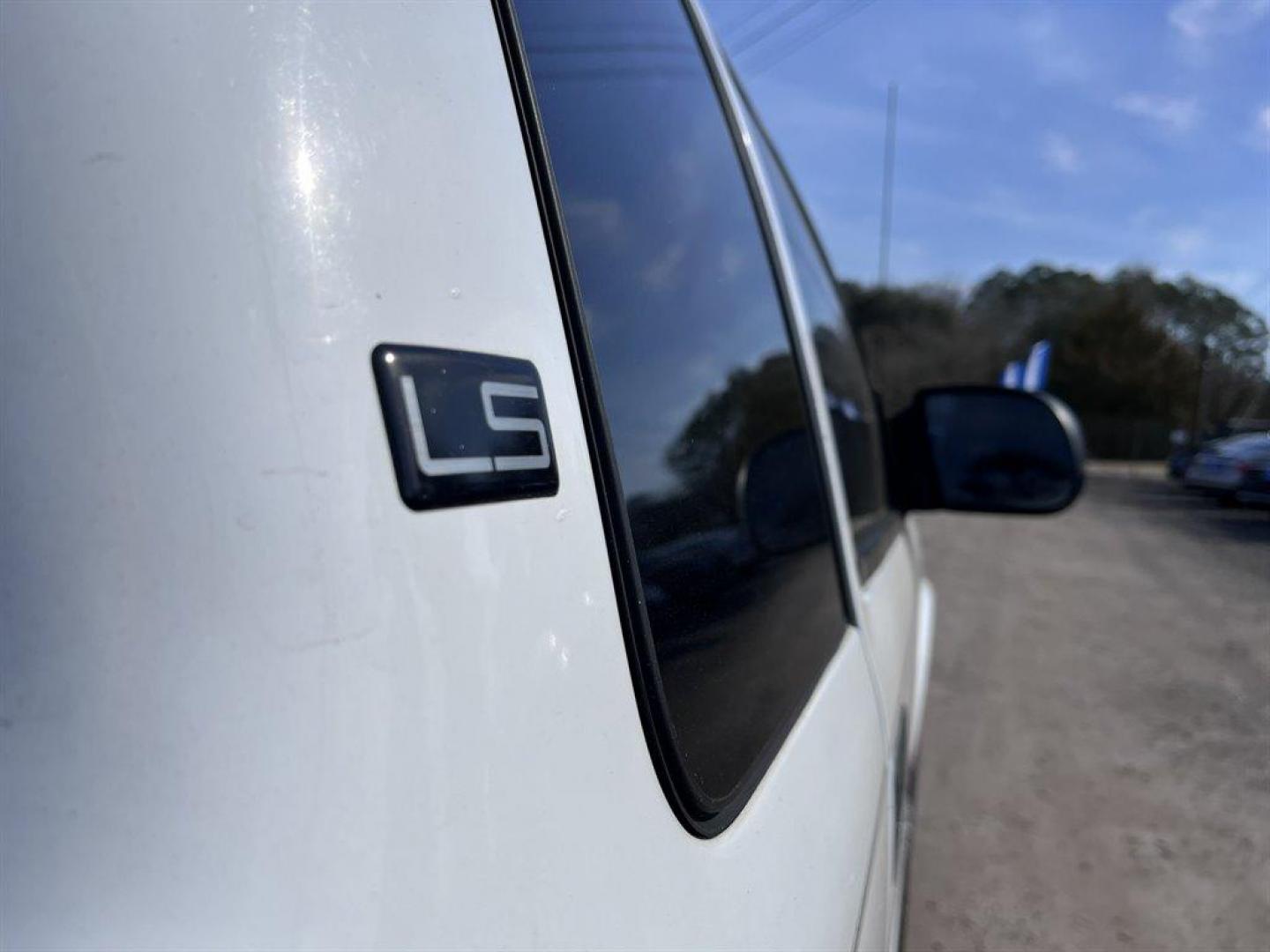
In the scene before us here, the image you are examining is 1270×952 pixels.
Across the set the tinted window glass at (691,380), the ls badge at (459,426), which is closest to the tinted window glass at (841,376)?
the tinted window glass at (691,380)

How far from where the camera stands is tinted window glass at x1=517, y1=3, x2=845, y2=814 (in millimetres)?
949

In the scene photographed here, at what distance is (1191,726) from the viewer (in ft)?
16.3

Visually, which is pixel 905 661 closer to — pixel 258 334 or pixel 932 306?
pixel 258 334

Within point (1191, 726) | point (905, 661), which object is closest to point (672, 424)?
point (905, 661)

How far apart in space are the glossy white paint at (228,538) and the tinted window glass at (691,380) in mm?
292

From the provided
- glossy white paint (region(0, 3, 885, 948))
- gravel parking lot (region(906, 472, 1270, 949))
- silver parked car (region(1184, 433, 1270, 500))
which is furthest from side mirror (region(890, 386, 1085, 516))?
silver parked car (region(1184, 433, 1270, 500))

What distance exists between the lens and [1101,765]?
4602 mm

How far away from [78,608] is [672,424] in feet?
2.49

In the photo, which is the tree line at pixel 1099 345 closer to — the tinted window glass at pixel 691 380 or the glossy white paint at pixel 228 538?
the tinted window glass at pixel 691 380

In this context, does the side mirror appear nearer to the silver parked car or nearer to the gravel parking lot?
the gravel parking lot

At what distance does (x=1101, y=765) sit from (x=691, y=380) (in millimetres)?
4180

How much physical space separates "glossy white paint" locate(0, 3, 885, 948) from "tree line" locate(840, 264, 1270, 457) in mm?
2630

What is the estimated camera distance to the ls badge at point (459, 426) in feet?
1.98

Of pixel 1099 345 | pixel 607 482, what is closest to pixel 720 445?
pixel 607 482
